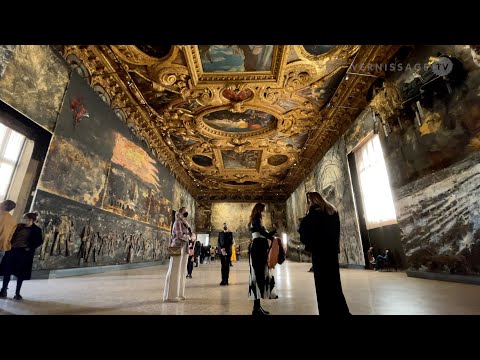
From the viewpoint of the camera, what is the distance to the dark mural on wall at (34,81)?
18.5ft

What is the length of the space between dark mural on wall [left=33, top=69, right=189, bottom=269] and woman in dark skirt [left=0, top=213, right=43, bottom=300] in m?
2.53

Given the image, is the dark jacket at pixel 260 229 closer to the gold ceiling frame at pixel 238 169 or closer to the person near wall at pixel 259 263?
the person near wall at pixel 259 263

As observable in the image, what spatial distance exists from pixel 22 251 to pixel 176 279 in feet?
9.41

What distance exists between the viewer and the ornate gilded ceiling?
27.4 ft

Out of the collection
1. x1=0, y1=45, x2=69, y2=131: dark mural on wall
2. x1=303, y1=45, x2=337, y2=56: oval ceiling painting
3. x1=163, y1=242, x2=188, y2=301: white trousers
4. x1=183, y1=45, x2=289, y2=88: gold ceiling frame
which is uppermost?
x1=183, y1=45, x2=289, y2=88: gold ceiling frame

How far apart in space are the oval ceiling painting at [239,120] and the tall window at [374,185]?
5.15 meters

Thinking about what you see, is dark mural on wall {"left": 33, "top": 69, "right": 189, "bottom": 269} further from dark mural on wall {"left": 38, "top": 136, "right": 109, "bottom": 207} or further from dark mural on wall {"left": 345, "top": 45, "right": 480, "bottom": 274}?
dark mural on wall {"left": 345, "top": 45, "right": 480, "bottom": 274}

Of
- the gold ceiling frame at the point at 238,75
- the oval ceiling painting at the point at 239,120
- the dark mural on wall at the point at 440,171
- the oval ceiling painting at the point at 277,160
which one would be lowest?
the dark mural on wall at the point at 440,171

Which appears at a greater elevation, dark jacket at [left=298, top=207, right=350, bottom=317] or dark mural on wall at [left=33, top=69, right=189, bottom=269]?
dark mural on wall at [left=33, top=69, right=189, bottom=269]

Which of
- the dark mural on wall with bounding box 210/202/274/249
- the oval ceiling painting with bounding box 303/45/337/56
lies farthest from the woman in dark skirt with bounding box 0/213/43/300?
the dark mural on wall with bounding box 210/202/274/249

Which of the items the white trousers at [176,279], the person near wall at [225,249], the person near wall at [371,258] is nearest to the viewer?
the white trousers at [176,279]

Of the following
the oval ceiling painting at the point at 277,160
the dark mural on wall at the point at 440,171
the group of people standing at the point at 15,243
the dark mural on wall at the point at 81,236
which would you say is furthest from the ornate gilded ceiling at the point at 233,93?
the group of people standing at the point at 15,243

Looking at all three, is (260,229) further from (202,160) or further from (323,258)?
(202,160)
